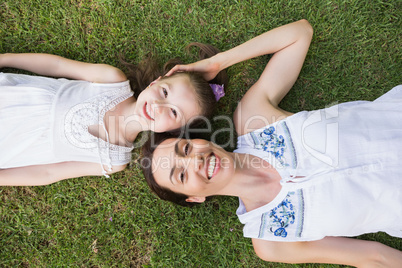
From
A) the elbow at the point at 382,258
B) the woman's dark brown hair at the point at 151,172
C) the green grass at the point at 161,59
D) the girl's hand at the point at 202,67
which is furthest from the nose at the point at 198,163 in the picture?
the elbow at the point at 382,258

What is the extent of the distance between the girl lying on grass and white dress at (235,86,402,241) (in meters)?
0.91

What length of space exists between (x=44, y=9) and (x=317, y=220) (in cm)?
351

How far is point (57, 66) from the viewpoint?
3.21 meters

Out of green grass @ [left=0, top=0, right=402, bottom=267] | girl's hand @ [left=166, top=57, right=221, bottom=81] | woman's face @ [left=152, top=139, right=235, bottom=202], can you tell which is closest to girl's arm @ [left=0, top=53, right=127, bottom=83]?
green grass @ [left=0, top=0, right=402, bottom=267]

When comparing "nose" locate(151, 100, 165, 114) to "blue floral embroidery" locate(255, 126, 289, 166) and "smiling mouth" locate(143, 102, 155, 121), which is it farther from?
"blue floral embroidery" locate(255, 126, 289, 166)

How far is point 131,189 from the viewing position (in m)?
→ 3.45

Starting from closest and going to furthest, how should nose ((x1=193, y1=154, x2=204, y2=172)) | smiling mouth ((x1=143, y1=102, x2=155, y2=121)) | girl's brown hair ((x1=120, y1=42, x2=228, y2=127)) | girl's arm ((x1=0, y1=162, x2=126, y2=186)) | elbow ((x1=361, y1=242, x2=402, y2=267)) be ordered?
nose ((x1=193, y1=154, x2=204, y2=172)), smiling mouth ((x1=143, y1=102, x2=155, y2=121)), elbow ((x1=361, y1=242, x2=402, y2=267)), girl's arm ((x1=0, y1=162, x2=126, y2=186)), girl's brown hair ((x1=120, y1=42, x2=228, y2=127))

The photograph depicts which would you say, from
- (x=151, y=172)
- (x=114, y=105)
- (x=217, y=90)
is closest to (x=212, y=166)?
(x=151, y=172)

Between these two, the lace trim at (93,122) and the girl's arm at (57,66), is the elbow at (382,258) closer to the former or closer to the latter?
the lace trim at (93,122)

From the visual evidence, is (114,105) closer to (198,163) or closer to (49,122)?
(49,122)

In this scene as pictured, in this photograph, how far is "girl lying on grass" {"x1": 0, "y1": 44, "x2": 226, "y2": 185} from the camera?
9.30 feet

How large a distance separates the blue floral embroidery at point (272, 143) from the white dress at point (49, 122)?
4.75ft

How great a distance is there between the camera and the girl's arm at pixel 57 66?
10.4 ft

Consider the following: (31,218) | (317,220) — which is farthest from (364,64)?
(31,218)
